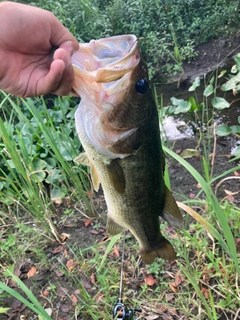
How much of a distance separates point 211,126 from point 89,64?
8.62ft

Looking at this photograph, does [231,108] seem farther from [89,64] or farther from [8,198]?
[89,64]

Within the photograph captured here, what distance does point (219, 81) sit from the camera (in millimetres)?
4988

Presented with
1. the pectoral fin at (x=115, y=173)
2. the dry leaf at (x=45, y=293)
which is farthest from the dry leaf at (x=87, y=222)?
the pectoral fin at (x=115, y=173)

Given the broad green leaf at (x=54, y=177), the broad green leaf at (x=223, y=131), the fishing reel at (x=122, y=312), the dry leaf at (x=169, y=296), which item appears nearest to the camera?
the fishing reel at (x=122, y=312)

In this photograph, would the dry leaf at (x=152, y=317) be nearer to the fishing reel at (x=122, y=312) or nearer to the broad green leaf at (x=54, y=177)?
the fishing reel at (x=122, y=312)

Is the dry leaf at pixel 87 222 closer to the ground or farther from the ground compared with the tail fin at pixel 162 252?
closer to the ground

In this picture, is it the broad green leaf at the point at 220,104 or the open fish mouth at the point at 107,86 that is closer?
the open fish mouth at the point at 107,86

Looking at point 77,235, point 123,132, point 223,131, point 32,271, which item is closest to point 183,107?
point 223,131

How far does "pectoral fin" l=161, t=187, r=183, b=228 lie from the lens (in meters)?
1.76

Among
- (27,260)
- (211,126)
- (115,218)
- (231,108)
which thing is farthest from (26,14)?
(231,108)

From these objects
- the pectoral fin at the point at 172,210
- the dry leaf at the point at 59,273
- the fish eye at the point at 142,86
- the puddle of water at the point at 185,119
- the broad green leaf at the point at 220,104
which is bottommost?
the puddle of water at the point at 185,119

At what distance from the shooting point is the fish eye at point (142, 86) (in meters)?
1.46

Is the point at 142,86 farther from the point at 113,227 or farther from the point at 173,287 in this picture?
the point at 173,287

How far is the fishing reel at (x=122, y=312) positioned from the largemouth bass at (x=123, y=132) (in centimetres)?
61
